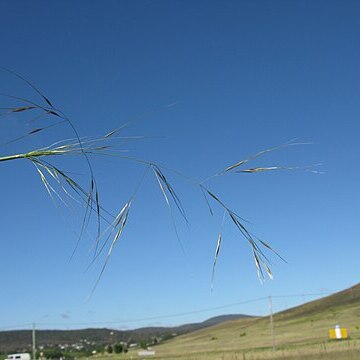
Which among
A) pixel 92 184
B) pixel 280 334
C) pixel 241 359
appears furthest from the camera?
pixel 280 334

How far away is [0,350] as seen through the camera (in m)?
189

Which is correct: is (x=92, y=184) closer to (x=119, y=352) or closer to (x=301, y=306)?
(x=119, y=352)

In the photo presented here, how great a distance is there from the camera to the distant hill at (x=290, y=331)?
8369cm

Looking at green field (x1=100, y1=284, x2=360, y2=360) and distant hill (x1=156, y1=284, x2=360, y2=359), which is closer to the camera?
green field (x1=100, y1=284, x2=360, y2=360)

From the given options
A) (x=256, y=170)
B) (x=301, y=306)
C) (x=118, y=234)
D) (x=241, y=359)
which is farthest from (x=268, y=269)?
(x=301, y=306)

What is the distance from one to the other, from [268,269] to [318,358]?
1628 inches

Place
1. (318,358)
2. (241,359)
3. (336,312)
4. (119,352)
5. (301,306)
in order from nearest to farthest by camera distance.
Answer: (318,358) → (241,359) → (336,312) → (119,352) → (301,306)

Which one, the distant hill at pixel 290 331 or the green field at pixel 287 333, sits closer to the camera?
the green field at pixel 287 333

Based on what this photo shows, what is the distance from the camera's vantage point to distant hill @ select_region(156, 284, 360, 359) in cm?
8369

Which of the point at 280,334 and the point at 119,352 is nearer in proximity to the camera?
the point at 280,334

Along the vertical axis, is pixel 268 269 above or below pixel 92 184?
below

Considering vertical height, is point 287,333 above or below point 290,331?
below

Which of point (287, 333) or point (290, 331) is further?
point (290, 331)

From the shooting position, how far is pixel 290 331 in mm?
103500
